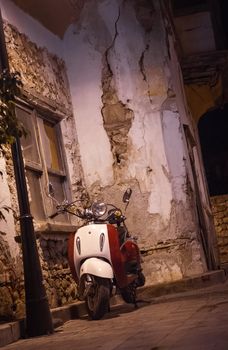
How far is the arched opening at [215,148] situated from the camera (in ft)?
69.4

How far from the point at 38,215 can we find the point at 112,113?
8.06ft

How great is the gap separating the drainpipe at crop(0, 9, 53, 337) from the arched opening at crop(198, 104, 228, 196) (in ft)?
52.1

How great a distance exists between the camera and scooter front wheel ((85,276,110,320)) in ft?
19.8

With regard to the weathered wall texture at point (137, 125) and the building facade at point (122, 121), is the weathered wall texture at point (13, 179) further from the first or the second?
the weathered wall texture at point (137, 125)

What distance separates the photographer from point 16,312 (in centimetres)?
595

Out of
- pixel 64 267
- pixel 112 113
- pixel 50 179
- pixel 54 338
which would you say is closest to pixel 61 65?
pixel 112 113

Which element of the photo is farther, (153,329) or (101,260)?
(101,260)

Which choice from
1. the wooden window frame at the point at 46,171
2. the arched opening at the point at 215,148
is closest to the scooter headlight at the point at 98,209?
the wooden window frame at the point at 46,171

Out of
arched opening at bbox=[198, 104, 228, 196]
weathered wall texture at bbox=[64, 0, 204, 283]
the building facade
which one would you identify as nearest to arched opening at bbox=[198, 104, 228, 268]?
arched opening at bbox=[198, 104, 228, 196]

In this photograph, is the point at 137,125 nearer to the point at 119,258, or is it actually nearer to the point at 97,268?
the point at 119,258

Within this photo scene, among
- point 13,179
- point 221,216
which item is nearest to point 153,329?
point 13,179

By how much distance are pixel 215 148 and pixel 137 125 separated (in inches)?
512

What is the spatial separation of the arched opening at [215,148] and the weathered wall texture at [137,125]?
39.7ft

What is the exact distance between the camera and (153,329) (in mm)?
4836
